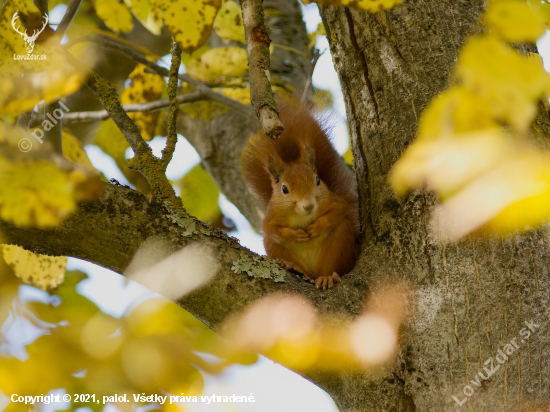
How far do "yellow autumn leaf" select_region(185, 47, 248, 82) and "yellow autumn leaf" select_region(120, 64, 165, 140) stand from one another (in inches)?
12.2

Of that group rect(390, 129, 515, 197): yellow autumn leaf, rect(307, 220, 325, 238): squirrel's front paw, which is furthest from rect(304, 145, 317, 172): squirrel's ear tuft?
rect(390, 129, 515, 197): yellow autumn leaf

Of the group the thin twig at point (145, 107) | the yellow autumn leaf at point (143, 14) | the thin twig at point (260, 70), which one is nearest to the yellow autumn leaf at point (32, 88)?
the yellow autumn leaf at point (143, 14)

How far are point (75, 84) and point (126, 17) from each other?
0.46 metres

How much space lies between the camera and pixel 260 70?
1.20 meters

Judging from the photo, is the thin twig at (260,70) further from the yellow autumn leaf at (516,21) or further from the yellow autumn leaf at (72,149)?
the yellow autumn leaf at (72,149)

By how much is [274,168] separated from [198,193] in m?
0.87

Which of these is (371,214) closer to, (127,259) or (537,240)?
(537,240)

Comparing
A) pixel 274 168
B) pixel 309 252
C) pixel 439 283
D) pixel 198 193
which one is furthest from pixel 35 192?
pixel 198 193

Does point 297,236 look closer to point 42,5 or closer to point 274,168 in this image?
point 274,168

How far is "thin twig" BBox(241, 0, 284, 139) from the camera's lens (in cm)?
103

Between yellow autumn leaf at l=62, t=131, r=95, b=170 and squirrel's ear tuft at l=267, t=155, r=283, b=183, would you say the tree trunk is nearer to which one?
squirrel's ear tuft at l=267, t=155, r=283, b=183

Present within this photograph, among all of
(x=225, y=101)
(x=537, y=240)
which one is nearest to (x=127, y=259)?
(x=537, y=240)

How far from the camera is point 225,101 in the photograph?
221cm

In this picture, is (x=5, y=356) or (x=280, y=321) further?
(x=5, y=356)
